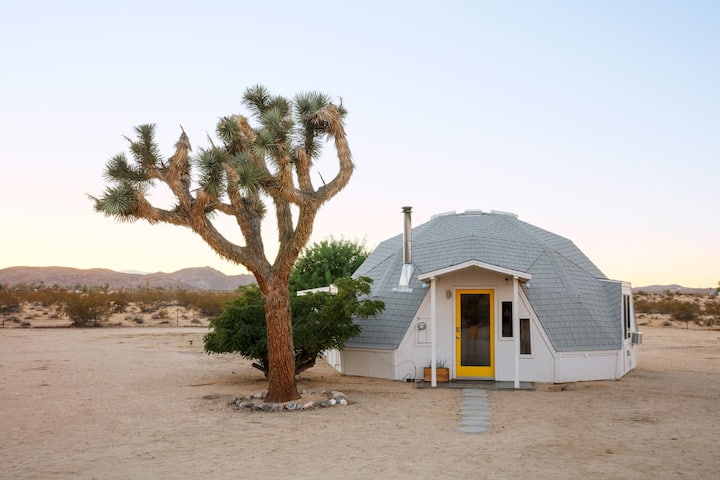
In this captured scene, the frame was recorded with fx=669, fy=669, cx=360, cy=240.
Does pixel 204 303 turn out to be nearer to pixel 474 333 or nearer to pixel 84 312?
pixel 84 312

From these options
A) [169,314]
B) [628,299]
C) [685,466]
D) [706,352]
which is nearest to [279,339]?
[685,466]

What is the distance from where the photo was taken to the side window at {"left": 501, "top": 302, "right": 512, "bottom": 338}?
17.1 m

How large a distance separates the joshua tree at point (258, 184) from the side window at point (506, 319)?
5.88 metres

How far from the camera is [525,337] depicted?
56.1ft

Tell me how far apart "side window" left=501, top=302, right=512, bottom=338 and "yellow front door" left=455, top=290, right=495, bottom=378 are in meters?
0.29

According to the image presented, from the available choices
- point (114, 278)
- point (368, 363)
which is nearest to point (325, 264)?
point (368, 363)

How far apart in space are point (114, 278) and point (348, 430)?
118483 millimetres

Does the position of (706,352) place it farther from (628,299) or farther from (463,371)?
(463,371)

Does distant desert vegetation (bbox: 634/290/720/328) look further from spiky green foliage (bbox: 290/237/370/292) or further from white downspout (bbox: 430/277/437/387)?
white downspout (bbox: 430/277/437/387)

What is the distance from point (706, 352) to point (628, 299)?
8.36 m

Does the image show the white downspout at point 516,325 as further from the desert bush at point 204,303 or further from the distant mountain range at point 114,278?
the distant mountain range at point 114,278

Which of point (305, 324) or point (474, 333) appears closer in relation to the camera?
point (305, 324)

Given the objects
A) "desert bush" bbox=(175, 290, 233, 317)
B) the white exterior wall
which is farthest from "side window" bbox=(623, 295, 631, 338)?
"desert bush" bbox=(175, 290, 233, 317)

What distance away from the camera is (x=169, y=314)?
48312 mm
